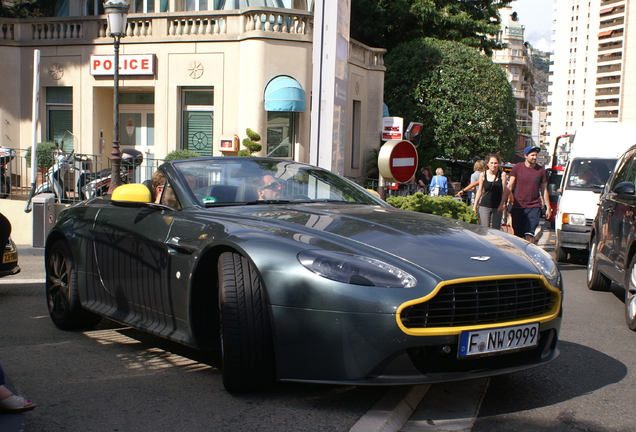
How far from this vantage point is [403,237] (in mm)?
3996

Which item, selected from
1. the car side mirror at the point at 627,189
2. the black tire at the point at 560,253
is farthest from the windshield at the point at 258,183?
the black tire at the point at 560,253

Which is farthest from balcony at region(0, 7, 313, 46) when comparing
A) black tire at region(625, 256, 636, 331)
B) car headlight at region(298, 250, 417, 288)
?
car headlight at region(298, 250, 417, 288)

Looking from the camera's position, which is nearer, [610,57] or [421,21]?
[421,21]

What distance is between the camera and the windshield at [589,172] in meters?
12.8

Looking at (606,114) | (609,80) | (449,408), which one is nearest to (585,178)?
(449,408)

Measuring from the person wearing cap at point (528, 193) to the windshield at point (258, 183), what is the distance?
236 inches

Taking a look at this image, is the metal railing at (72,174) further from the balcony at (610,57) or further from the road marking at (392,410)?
the balcony at (610,57)

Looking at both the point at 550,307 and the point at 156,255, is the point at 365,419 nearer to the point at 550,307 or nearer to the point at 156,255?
the point at 550,307

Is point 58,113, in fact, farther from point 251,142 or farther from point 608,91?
point 608,91

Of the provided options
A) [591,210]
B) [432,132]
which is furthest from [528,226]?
[432,132]

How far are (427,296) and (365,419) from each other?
680 mm

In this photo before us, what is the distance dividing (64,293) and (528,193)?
736 centimetres

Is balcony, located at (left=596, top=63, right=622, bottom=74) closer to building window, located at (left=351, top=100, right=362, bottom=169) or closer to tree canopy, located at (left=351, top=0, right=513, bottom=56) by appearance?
tree canopy, located at (left=351, top=0, right=513, bottom=56)

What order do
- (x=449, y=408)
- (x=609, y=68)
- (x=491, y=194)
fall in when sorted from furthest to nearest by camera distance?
(x=609, y=68) → (x=491, y=194) → (x=449, y=408)
